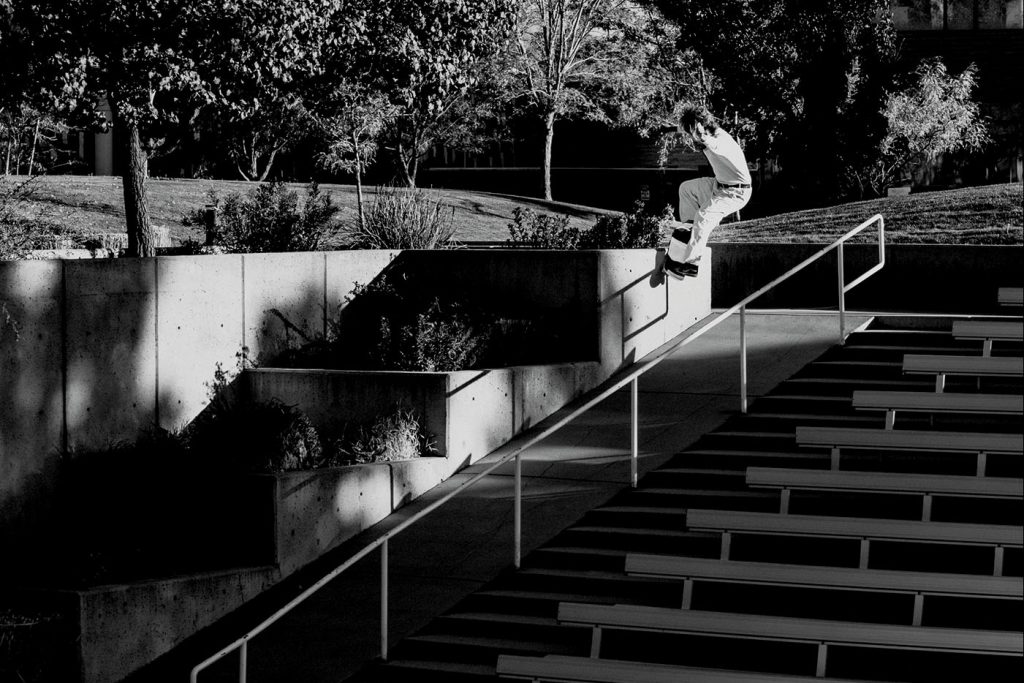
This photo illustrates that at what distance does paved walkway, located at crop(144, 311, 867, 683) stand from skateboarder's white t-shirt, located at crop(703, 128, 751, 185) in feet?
5.91

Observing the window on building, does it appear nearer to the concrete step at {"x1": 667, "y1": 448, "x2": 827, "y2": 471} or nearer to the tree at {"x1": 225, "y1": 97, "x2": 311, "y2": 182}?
the tree at {"x1": 225, "y1": 97, "x2": 311, "y2": 182}

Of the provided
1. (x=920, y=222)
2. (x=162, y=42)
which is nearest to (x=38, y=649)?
(x=162, y=42)

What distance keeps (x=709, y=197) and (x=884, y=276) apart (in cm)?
425

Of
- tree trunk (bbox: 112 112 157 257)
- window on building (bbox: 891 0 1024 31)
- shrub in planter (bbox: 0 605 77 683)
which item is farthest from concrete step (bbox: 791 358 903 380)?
window on building (bbox: 891 0 1024 31)

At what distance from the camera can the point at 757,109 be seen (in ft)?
105

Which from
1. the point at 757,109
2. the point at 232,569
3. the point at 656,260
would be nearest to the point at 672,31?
the point at 757,109

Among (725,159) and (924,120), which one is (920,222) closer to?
(725,159)

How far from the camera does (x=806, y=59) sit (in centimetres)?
2894

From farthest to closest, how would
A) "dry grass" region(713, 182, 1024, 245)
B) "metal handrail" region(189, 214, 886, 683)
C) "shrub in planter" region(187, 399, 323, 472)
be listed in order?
"dry grass" region(713, 182, 1024, 245), "shrub in planter" region(187, 399, 323, 472), "metal handrail" region(189, 214, 886, 683)

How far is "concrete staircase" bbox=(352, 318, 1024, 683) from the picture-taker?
8656mm

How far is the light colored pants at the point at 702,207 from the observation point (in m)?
12.6

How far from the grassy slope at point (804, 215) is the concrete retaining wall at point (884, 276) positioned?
246cm

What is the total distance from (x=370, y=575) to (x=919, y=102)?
75.9 ft

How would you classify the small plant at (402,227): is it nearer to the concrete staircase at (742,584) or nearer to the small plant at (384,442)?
the small plant at (384,442)
